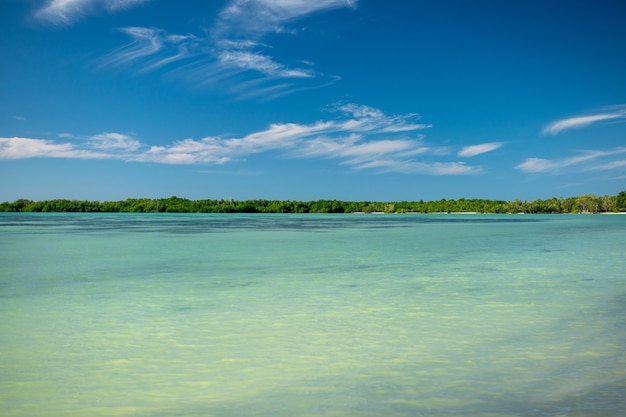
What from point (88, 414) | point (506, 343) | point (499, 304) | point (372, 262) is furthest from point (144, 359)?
point (372, 262)

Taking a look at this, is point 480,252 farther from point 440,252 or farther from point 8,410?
point 8,410

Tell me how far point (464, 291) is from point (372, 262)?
17.6 ft

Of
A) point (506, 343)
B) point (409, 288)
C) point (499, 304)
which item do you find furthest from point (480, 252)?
point (506, 343)

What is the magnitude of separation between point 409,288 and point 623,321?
3772 mm

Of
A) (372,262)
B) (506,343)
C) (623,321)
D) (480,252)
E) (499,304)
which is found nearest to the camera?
(506,343)

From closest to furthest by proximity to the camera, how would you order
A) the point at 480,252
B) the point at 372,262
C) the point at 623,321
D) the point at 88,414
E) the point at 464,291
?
1. the point at 88,414
2. the point at 623,321
3. the point at 464,291
4. the point at 372,262
5. the point at 480,252

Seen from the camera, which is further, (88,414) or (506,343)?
(506,343)

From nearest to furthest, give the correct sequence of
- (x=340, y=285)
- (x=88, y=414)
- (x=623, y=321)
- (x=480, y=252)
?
(x=88, y=414)
(x=623, y=321)
(x=340, y=285)
(x=480, y=252)

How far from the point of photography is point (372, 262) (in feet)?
48.6

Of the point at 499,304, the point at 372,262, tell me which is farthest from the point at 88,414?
the point at 372,262

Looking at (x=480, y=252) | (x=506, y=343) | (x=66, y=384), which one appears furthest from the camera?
(x=480, y=252)

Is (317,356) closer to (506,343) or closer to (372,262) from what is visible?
(506,343)

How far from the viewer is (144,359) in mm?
5234

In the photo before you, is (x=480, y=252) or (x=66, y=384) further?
(x=480, y=252)
